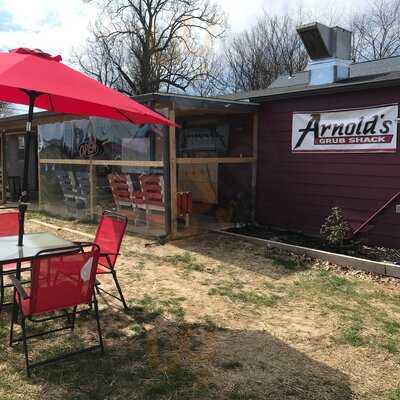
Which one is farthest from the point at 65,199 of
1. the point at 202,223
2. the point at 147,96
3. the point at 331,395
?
the point at 331,395

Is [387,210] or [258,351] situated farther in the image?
[387,210]

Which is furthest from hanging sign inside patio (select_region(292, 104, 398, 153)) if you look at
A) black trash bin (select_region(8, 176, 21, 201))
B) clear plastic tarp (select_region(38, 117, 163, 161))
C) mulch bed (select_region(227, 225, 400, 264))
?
black trash bin (select_region(8, 176, 21, 201))

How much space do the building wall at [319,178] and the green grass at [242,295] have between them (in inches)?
109

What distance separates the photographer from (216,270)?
5.73 meters

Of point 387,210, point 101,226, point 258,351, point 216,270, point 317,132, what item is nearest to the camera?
point 258,351

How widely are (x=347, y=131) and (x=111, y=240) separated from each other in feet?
14.0

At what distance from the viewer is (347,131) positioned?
22.6 ft

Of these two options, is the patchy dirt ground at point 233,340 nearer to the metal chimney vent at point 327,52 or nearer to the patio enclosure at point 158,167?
the patio enclosure at point 158,167

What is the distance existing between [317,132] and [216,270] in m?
3.08

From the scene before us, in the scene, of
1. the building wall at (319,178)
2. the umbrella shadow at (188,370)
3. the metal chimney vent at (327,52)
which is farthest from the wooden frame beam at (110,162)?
the umbrella shadow at (188,370)

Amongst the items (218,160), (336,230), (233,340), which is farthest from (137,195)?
(233,340)

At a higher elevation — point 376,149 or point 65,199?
point 376,149

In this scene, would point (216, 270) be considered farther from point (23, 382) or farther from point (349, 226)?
point (23, 382)

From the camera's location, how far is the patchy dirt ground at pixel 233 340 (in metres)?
2.94
